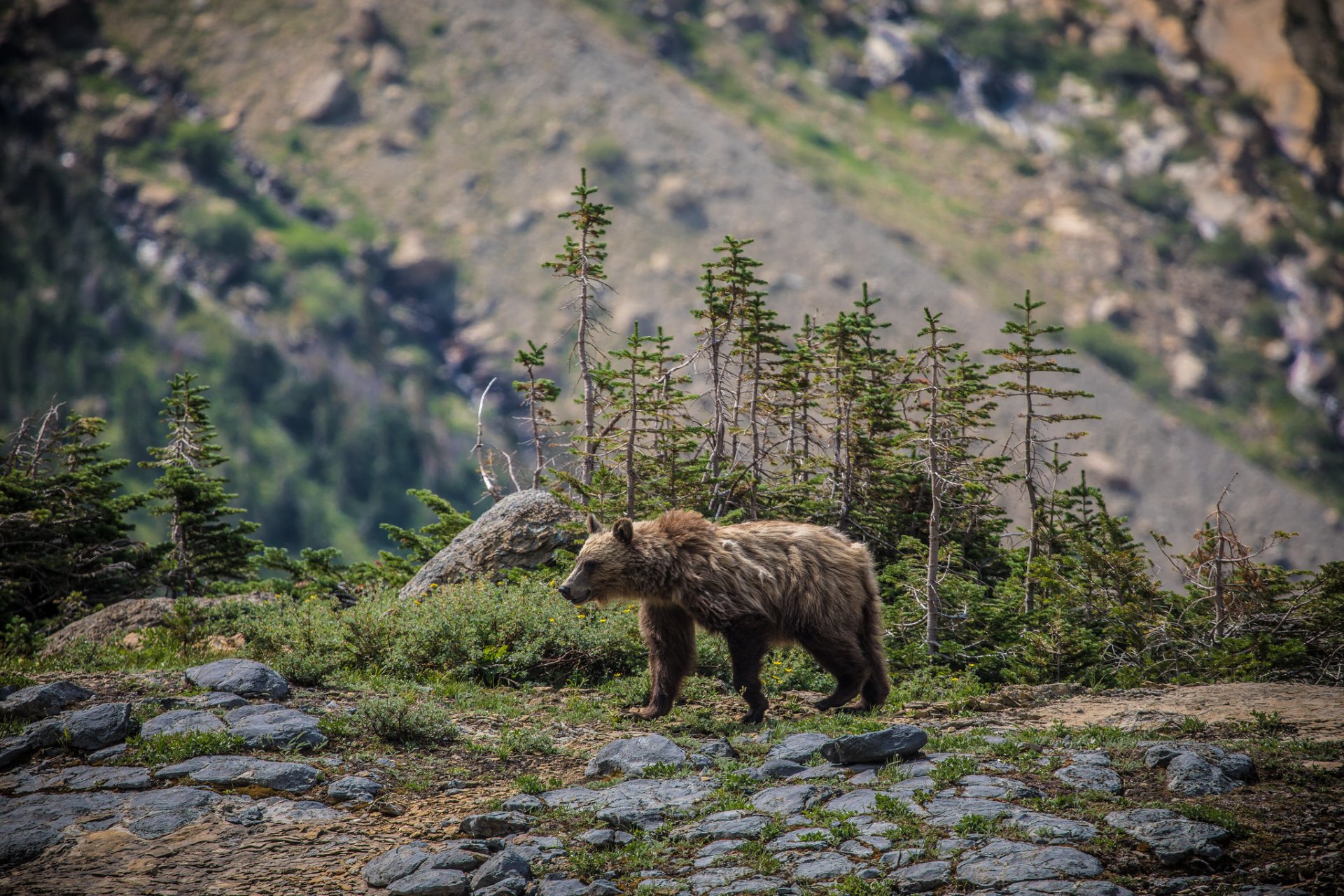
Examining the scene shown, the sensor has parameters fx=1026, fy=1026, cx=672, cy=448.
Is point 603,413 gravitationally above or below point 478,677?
above

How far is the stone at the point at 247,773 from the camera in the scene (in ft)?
28.9

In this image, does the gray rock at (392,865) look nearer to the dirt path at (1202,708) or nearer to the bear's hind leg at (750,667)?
the bear's hind leg at (750,667)


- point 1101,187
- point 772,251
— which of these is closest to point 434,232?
point 772,251

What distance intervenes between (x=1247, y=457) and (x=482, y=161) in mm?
108955

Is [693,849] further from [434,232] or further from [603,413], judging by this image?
[434,232]

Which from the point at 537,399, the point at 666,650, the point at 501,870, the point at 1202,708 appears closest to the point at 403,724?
the point at 666,650

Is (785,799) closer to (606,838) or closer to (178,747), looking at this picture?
(606,838)

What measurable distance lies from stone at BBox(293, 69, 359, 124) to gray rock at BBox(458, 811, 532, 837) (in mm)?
163893

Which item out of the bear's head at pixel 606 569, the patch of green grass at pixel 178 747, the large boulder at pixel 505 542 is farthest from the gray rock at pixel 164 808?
the large boulder at pixel 505 542

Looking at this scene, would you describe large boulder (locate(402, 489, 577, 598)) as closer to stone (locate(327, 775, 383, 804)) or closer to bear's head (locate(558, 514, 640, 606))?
bear's head (locate(558, 514, 640, 606))

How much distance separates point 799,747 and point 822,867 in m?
2.13

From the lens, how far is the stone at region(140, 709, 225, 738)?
9.63 m

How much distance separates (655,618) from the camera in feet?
36.2

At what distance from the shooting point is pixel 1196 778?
7938mm
